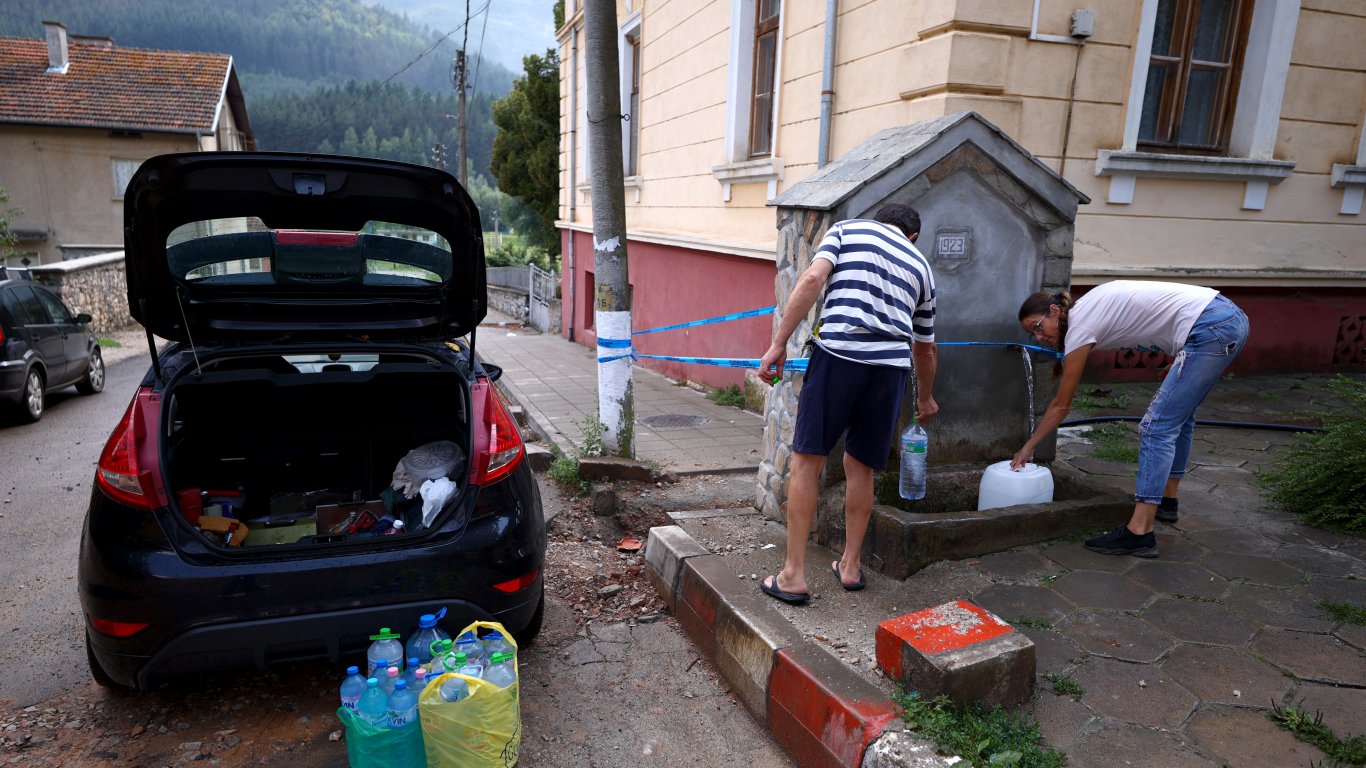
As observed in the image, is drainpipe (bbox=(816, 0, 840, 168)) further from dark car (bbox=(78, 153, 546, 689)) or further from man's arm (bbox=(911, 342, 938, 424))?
dark car (bbox=(78, 153, 546, 689))

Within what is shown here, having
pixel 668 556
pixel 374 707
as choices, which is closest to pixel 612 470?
pixel 668 556

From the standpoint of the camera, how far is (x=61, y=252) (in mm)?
26453

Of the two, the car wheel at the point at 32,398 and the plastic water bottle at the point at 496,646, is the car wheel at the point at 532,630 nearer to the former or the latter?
the plastic water bottle at the point at 496,646

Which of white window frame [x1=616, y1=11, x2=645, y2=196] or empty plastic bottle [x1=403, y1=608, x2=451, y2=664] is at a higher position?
white window frame [x1=616, y1=11, x2=645, y2=196]

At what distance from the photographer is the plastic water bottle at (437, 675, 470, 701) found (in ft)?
8.48

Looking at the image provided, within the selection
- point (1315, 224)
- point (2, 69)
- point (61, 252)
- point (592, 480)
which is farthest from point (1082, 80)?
point (2, 69)

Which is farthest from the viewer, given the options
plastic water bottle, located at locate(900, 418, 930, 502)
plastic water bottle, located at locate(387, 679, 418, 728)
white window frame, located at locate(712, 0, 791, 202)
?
white window frame, located at locate(712, 0, 791, 202)

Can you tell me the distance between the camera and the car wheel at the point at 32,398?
8234 mm

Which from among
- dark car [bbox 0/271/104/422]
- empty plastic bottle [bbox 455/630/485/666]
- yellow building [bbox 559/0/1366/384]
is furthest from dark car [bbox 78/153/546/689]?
dark car [bbox 0/271/104/422]

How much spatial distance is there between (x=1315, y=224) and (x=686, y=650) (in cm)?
731

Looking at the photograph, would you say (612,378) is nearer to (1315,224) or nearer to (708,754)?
(708,754)

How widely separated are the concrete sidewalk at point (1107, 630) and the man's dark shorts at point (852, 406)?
0.68 meters

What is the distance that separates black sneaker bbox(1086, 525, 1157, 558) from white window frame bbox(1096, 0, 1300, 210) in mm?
3748

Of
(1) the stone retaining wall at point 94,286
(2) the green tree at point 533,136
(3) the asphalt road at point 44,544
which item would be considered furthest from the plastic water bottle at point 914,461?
(2) the green tree at point 533,136
